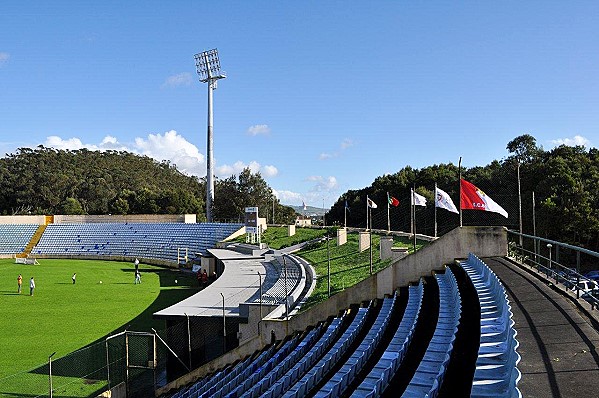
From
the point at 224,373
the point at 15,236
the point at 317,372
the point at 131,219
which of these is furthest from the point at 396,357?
the point at 15,236

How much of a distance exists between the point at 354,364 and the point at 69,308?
64.6ft

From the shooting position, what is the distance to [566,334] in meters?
5.88

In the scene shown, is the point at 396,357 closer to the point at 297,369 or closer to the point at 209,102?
the point at 297,369

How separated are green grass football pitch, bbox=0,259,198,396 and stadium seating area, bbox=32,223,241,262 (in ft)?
24.8

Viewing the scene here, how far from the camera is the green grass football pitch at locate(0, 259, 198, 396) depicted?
1611cm

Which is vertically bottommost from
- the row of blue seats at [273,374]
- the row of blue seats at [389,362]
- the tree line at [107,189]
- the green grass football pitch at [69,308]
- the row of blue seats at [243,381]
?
the green grass football pitch at [69,308]

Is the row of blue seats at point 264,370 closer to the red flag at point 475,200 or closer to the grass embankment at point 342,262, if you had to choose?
the grass embankment at point 342,262

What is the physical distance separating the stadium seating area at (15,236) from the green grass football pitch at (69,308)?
53.6 ft

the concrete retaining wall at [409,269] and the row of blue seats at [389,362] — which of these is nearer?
the row of blue seats at [389,362]

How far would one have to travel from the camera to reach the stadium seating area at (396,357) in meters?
5.24

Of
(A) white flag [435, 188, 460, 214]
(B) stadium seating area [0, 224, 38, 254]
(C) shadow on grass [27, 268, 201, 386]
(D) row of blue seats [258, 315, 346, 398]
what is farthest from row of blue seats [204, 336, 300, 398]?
(B) stadium seating area [0, 224, 38, 254]

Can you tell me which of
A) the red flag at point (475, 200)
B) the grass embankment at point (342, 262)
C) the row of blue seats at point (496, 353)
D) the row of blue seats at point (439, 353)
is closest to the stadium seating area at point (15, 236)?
the grass embankment at point (342, 262)

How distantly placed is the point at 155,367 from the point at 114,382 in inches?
40.4

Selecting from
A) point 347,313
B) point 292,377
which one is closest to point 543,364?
point 292,377
